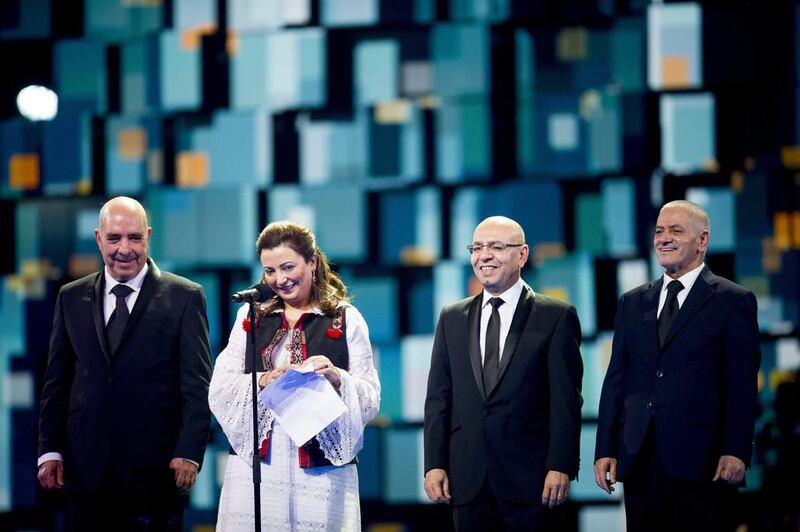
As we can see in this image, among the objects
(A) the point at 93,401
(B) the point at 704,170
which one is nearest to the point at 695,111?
(B) the point at 704,170

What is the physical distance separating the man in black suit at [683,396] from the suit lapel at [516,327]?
0.36 meters

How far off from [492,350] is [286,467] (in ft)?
2.72

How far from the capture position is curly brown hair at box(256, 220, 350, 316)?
377cm

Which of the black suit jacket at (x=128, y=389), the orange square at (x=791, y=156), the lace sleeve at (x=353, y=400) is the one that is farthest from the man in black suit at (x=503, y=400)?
the orange square at (x=791, y=156)

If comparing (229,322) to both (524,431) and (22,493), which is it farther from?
(524,431)

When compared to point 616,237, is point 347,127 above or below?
above

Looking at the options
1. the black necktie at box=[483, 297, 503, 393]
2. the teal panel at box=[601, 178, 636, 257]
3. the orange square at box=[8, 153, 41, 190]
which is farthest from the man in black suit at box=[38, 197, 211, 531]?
the teal panel at box=[601, 178, 636, 257]

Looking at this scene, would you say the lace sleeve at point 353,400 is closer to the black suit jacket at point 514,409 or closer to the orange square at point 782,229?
the black suit jacket at point 514,409

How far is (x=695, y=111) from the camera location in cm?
540

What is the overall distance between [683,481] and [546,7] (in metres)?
2.64

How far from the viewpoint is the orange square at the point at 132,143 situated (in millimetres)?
5781

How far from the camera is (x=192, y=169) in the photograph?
5.71m

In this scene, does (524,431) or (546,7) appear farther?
(546,7)

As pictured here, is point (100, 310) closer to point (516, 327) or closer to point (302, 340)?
point (302, 340)
